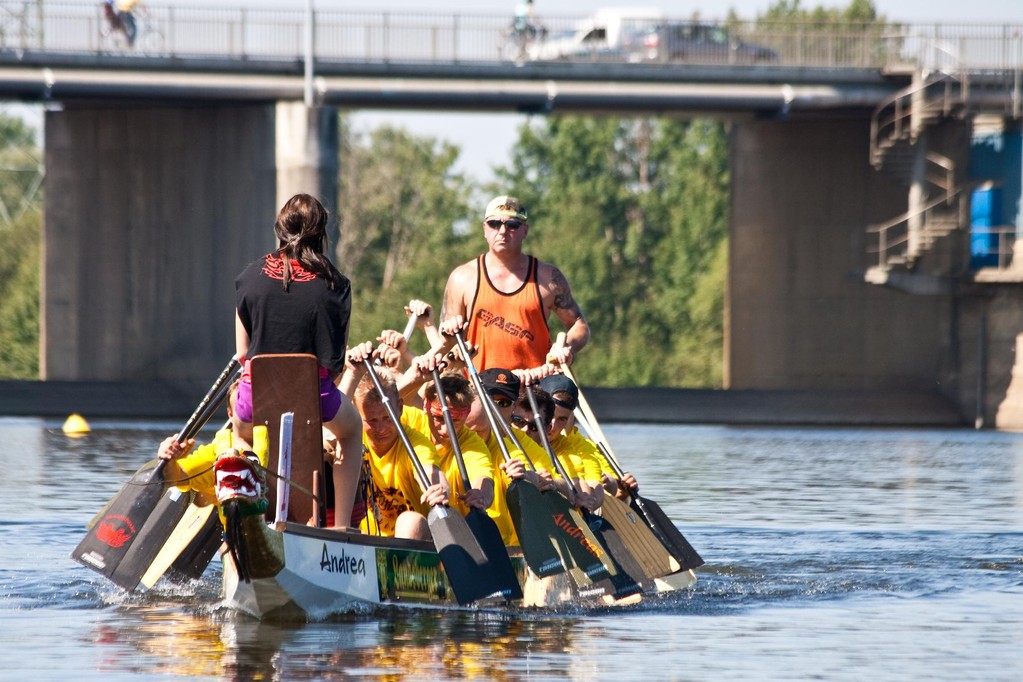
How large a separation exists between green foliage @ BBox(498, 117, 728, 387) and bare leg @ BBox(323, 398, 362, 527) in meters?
60.4

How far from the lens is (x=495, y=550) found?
32.8ft

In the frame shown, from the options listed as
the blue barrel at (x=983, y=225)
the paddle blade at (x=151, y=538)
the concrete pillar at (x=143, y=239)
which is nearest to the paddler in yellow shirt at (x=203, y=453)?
the paddle blade at (x=151, y=538)

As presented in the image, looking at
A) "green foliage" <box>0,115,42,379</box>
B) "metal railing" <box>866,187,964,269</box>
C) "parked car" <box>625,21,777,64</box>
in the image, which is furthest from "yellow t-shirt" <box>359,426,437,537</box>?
"green foliage" <box>0,115,42,379</box>

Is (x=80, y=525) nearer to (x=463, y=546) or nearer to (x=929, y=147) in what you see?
(x=463, y=546)

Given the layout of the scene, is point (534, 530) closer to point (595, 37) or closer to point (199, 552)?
point (199, 552)

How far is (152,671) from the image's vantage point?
8.05 metres

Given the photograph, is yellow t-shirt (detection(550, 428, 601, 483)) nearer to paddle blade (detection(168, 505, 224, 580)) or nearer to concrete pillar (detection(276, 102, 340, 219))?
paddle blade (detection(168, 505, 224, 580))

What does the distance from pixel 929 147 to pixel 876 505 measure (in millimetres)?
21729

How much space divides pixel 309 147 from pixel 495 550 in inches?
1039

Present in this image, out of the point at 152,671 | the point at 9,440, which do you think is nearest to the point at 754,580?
the point at 152,671

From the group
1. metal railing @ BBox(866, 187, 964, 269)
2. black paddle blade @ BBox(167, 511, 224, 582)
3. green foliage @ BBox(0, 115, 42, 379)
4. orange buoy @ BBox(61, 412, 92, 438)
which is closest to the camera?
black paddle blade @ BBox(167, 511, 224, 582)

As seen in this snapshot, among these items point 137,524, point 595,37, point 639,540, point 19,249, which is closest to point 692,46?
point 595,37

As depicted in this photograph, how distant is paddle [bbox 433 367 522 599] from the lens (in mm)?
9914

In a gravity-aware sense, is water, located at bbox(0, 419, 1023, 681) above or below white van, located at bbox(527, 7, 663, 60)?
below
